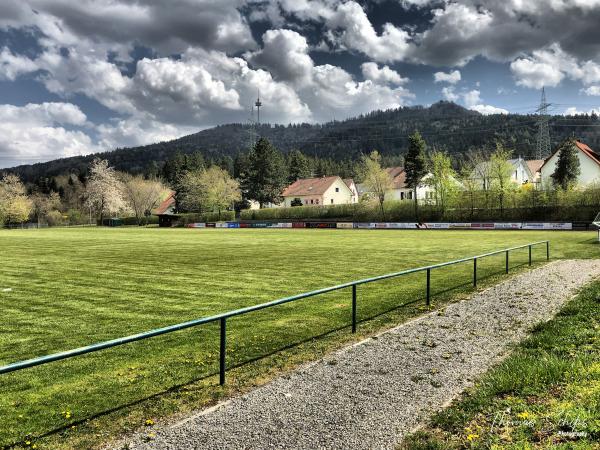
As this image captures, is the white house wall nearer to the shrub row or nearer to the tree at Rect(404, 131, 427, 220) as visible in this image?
the shrub row

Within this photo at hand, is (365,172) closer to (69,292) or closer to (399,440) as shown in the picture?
(69,292)

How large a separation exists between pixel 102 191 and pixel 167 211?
1784cm

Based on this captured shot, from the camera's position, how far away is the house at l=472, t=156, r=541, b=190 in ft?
207

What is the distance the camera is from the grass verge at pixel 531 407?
434 centimetres

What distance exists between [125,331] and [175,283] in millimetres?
6269

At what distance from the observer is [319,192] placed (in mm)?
97625

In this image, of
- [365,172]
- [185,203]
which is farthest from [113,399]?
[185,203]

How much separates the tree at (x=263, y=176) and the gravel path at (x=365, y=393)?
92024 millimetres

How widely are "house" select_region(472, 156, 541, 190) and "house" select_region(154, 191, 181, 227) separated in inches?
2303

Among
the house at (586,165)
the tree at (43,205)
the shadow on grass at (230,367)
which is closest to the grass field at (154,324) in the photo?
the shadow on grass at (230,367)

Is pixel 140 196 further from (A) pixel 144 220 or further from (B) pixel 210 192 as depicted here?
(B) pixel 210 192

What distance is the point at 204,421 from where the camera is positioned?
5.14 metres

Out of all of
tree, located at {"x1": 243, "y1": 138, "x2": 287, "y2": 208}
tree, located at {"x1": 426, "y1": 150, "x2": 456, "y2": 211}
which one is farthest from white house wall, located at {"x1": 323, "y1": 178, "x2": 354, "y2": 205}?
tree, located at {"x1": 426, "y1": 150, "x2": 456, "y2": 211}

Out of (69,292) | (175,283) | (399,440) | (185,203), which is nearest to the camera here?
(399,440)
